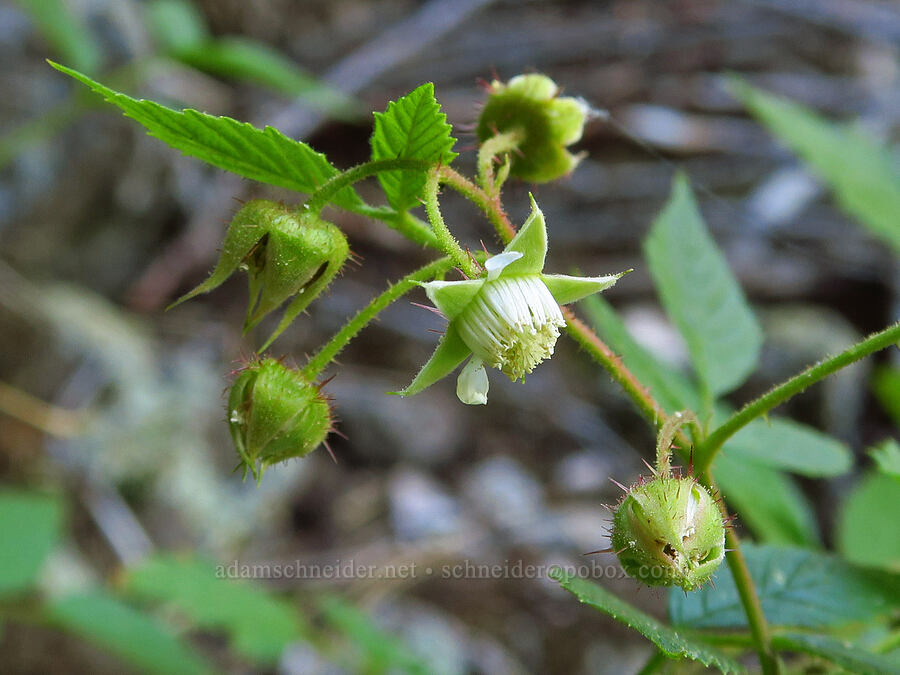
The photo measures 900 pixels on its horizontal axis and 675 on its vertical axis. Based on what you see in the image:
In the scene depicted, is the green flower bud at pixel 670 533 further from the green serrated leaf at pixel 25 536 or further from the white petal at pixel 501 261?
the green serrated leaf at pixel 25 536

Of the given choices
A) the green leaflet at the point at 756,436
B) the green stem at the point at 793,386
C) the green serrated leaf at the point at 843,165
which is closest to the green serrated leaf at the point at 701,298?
the green leaflet at the point at 756,436

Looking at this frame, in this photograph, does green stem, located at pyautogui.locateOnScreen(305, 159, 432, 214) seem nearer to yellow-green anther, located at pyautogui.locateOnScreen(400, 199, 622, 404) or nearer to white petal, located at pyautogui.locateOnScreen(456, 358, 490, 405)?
yellow-green anther, located at pyautogui.locateOnScreen(400, 199, 622, 404)

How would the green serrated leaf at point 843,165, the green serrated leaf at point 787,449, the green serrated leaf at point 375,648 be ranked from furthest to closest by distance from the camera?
1. the green serrated leaf at point 843,165
2. the green serrated leaf at point 375,648
3. the green serrated leaf at point 787,449

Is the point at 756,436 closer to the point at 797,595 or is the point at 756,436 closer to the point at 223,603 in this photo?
the point at 797,595

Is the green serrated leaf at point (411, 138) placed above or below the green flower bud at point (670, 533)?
above

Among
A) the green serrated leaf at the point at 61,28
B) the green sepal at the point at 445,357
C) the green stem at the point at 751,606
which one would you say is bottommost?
the green stem at the point at 751,606

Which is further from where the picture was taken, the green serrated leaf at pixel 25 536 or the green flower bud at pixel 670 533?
the green serrated leaf at pixel 25 536
